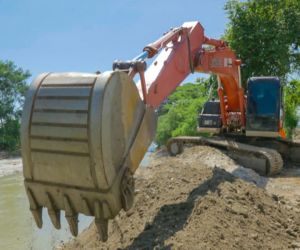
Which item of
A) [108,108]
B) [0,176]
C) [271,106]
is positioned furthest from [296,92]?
[108,108]

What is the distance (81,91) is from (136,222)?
7.37 feet

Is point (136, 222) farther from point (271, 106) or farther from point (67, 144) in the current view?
point (271, 106)

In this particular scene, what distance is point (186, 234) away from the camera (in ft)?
16.3

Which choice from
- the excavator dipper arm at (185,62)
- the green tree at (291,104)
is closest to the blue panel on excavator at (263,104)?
the excavator dipper arm at (185,62)

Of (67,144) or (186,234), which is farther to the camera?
(186,234)

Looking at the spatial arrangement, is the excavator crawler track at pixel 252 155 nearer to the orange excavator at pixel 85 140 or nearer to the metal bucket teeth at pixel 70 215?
the orange excavator at pixel 85 140

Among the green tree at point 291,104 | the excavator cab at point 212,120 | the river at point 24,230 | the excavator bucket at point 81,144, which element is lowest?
the river at point 24,230

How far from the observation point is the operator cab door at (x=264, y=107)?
10.1 meters

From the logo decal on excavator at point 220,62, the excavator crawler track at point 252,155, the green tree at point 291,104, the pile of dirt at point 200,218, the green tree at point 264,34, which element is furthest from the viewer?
the green tree at point 291,104

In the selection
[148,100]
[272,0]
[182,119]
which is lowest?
[182,119]

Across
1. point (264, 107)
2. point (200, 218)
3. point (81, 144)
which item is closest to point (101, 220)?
point (81, 144)

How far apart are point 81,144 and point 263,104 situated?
22.2 ft

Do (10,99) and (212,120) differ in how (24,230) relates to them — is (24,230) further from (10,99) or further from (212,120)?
(10,99)

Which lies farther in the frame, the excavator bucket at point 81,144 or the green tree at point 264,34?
the green tree at point 264,34
